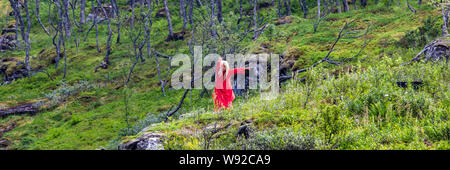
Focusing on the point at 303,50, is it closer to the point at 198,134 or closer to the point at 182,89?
the point at 182,89

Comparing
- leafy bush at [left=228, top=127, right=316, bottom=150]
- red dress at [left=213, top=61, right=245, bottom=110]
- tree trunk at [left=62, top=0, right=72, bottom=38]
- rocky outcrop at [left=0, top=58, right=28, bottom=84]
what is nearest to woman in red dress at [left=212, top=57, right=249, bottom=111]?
red dress at [left=213, top=61, right=245, bottom=110]

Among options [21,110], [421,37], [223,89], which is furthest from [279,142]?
[21,110]

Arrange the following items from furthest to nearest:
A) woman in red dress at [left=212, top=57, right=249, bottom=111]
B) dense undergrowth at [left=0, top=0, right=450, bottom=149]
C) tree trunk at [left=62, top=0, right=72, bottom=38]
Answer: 1. tree trunk at [left=62, top=0, right=72, bottom=38]
2. woman in red dress at [left=212, top=57, right=249, bottom=111]
3. dense undergrowth at [left=0, top=0, right=450, bottom=149]

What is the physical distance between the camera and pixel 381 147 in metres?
5.46

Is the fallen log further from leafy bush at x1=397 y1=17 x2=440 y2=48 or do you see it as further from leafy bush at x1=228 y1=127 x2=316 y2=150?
leafy bush at x1=397 y1=17 x2=440 y2=48

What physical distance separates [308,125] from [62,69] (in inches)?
1086

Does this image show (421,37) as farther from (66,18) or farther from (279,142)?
(66,18)

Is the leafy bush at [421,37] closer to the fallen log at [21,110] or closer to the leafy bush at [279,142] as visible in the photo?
the leafy bush at [279,142]

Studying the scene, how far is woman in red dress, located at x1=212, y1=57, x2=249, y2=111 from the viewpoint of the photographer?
30.9 ft

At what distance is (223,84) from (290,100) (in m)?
1.91

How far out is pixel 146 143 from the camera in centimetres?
687

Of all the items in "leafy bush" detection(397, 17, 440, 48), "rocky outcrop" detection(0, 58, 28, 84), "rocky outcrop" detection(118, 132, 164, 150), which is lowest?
"rocky outcrop" detection(0, 58, 28, 84)

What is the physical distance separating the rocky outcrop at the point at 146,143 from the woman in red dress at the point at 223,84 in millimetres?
2597

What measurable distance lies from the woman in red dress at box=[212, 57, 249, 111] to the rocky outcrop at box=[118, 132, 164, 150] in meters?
2.60
